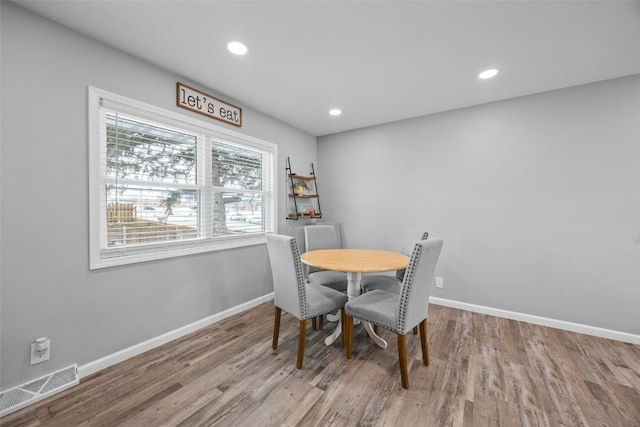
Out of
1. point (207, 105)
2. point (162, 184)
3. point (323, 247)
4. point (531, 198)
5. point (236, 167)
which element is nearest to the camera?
point (162, 184)

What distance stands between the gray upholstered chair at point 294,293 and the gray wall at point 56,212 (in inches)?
42.4

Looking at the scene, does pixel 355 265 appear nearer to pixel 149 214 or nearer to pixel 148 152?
pixel 149 214

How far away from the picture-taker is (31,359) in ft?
5.23

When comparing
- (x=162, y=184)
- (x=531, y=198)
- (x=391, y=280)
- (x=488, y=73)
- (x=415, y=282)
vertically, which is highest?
(x=488, y=73)

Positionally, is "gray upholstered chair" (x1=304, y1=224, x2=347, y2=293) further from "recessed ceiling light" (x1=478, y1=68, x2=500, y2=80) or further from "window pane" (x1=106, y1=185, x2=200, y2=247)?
"recessed ceiling light" (x1=478, y1=68, x2=500, y2=80)

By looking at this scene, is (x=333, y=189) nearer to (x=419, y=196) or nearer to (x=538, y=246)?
(x=419, y=196)

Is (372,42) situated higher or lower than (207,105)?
higher

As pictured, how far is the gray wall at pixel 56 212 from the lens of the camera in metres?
1.52

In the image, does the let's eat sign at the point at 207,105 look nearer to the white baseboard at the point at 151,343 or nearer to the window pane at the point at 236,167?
the window pane at the point at 236,167

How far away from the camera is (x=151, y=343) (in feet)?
7.06

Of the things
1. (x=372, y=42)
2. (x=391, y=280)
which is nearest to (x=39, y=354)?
(x=391, y=280)

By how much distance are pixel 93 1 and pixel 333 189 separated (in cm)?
314

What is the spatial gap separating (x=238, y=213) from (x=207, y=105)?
121 centimetres

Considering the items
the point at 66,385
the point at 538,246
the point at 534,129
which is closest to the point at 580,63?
the point at 534,129
